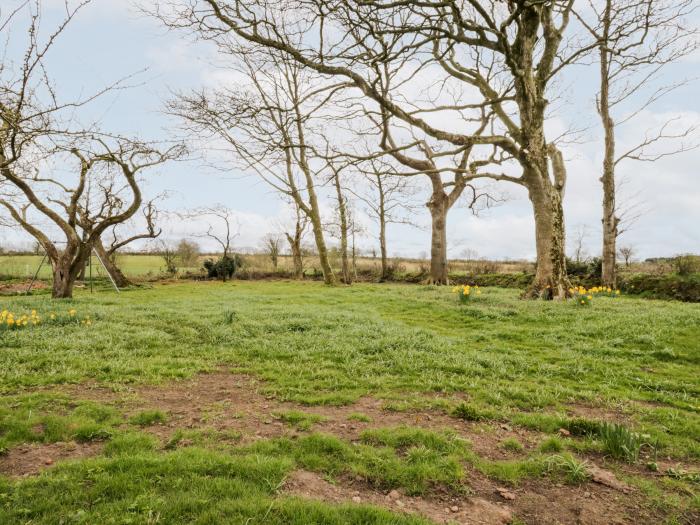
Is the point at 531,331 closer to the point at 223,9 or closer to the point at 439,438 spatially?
the point at 439,438

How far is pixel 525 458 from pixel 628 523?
3.44 feet

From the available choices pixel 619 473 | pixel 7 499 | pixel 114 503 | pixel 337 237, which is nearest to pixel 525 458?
pixel 619 473

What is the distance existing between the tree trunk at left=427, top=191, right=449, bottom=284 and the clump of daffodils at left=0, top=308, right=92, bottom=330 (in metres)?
15.7

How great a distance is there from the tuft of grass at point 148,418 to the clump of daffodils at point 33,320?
6871 mm

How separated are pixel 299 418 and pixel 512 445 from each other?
98.4 inches

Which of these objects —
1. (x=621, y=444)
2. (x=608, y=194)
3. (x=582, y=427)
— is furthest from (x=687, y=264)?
(x=621, y=444)

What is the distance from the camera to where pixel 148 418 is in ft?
16.6

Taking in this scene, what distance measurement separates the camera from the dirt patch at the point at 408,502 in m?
3.34

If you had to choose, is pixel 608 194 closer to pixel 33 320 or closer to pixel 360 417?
pixel 360 417

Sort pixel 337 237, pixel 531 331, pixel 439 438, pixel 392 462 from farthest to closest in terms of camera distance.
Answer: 1. pixel 337 237
2. pixel 531 331
3. pixel 439 438
4. pixel 392 462

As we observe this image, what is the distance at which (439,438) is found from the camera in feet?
14.8

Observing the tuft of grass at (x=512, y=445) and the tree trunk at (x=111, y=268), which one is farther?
the tree trunk at (x=111, y=268)

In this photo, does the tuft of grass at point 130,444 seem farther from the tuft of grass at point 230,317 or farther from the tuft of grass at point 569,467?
the tuft of grass at point 230,317

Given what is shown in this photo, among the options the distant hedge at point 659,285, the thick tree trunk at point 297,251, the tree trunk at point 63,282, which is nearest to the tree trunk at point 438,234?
the distant hedge at point 659,285
